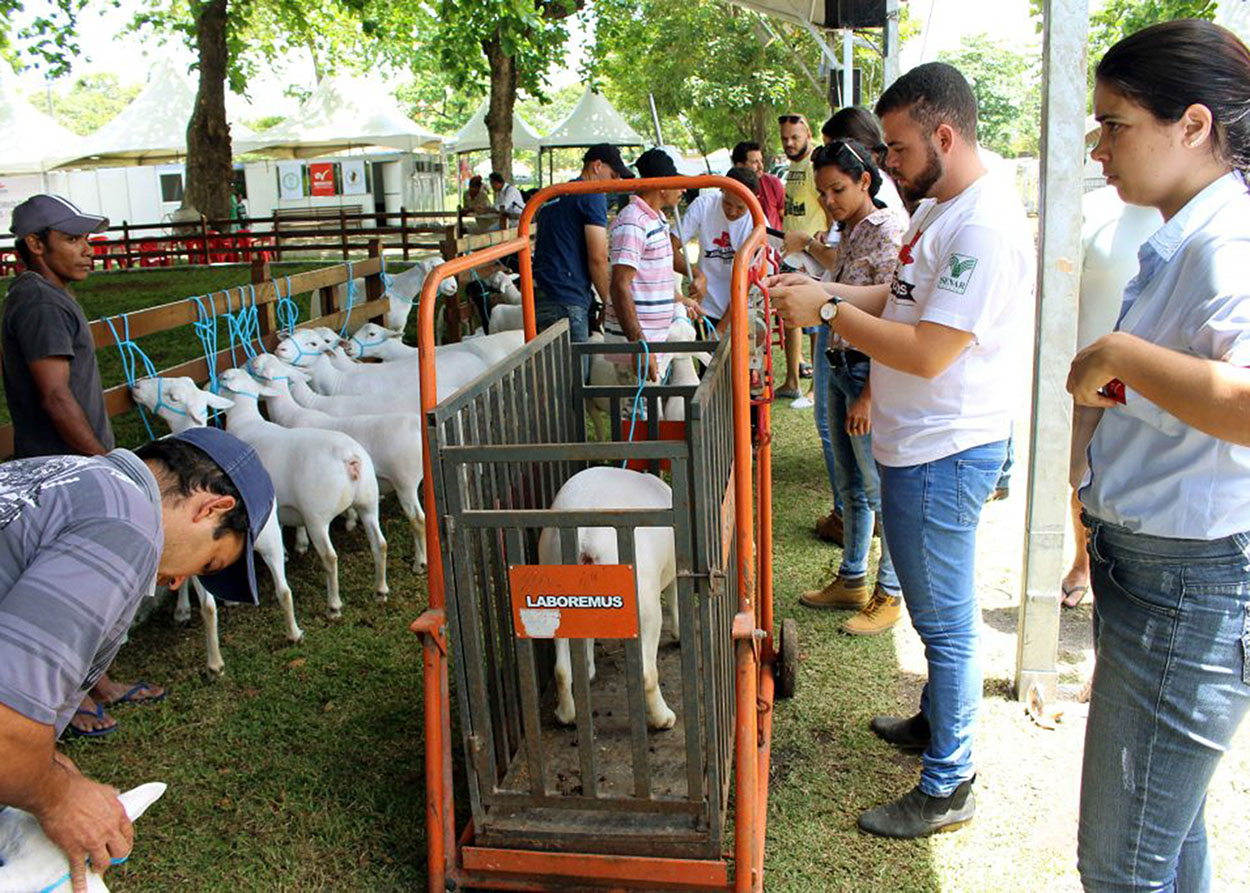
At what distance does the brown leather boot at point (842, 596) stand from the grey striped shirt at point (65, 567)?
3677mm

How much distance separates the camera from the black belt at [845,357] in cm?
439

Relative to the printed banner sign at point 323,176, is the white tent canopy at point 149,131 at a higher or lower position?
higher

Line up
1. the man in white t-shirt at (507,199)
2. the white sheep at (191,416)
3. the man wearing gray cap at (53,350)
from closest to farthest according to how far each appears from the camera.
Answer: the man wearing gray cap at (53,350) → the white sheep at (191,416) → the man in white t-shirt at (507,199)

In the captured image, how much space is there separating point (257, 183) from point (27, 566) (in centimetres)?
3592

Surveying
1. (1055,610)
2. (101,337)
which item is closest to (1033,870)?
(1055,610)

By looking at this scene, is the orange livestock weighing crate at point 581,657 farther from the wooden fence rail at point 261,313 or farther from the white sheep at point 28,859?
the wooden fence rail at point 261,313

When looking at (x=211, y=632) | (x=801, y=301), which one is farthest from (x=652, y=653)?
(x=211, y=632)

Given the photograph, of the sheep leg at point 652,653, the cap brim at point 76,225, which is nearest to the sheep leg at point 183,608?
the cap brim at point 76,225

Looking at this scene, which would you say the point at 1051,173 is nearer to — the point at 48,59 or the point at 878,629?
the point at 878,629

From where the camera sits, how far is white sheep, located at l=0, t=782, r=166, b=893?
1.72m

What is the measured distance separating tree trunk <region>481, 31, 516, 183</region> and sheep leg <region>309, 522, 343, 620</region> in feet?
50.7

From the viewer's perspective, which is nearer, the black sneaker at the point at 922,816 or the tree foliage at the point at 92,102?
the black sneaker at the point at 922,816

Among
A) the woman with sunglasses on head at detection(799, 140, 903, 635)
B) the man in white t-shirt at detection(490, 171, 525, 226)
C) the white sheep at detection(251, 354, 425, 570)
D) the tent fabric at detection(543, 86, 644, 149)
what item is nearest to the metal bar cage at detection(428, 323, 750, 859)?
the woman with sunglasses on head at detection(799, 140, 903, 635)

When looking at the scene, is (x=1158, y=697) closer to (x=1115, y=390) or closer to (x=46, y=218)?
(x=1115, y=390)
